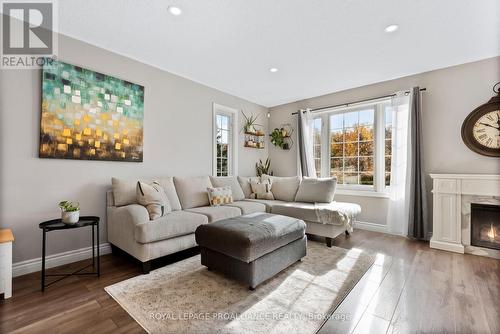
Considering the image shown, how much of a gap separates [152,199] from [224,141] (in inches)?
87.0

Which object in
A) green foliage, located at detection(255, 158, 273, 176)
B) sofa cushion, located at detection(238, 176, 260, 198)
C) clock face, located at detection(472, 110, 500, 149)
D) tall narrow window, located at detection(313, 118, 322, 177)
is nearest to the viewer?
clock face, located at detection(472, 110, 500, 149)

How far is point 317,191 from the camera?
140 inches

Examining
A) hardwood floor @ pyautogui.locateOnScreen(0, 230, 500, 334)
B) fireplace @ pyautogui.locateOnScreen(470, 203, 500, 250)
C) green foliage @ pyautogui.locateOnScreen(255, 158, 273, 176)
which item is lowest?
hardwood floor @ pyautogui.locateOnScreen(0, 230, 500, 334)

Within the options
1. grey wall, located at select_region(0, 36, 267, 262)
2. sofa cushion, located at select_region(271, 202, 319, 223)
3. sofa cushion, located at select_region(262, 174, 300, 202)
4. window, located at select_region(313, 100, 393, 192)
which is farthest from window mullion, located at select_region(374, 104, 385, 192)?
grey wall, located at select_region(0, 36, 267, 262)

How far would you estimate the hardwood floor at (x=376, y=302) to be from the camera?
4.86 ft

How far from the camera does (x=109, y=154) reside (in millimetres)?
2777

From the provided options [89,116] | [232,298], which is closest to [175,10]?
[89,116]

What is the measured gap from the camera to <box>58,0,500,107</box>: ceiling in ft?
6.79

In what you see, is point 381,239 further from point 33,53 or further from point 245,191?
point 33,53

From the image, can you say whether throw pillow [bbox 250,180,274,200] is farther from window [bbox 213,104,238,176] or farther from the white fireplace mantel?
the white fireplace mantel

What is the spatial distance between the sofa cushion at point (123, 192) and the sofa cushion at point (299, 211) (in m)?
1.98

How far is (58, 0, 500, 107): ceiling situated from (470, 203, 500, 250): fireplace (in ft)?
6.43

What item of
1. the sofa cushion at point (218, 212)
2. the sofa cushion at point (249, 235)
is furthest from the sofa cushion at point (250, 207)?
the sofa cushion at point (249, 235)

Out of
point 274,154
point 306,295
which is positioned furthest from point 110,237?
point 274,154
